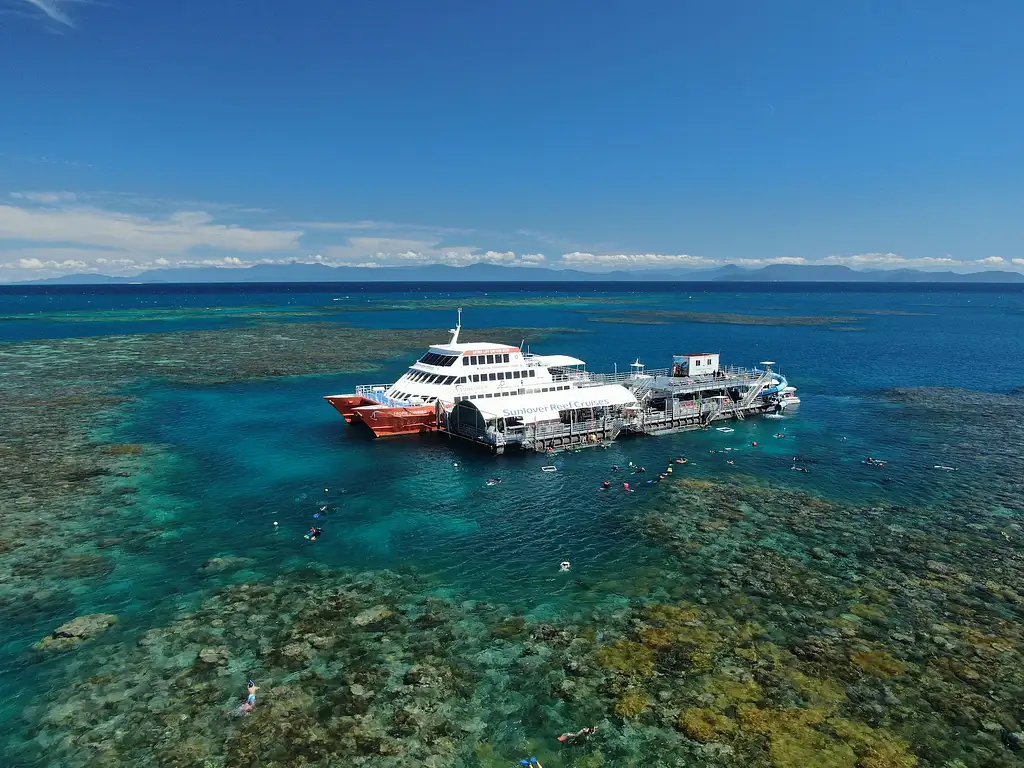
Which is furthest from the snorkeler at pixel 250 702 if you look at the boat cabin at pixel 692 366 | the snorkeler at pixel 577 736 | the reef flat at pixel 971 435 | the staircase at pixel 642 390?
the boat cabin at pixel 692 366

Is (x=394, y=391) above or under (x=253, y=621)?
above

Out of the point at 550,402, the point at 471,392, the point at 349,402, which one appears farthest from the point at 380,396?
the point at 550,402

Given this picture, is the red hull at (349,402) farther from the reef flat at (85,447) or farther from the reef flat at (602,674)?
the reef flat at (602,674)

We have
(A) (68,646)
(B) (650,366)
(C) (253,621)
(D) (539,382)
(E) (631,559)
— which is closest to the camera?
(A) (68,646)

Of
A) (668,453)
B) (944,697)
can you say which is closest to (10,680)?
(944,697)

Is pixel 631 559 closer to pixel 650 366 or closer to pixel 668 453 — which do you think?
pixel 668 453

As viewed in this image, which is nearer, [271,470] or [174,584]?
[174,584]
